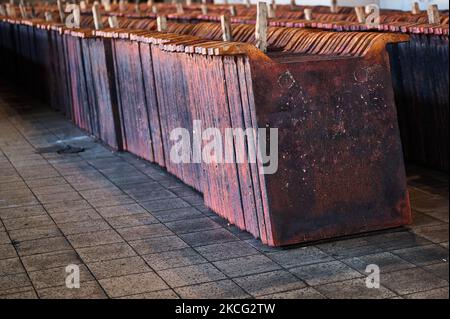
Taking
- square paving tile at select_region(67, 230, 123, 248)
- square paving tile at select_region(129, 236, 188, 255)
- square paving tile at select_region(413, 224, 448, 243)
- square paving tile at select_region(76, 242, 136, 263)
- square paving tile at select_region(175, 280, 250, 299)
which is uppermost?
square paving tile at select_region(67, 230, 123, 248)

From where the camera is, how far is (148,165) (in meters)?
10.6

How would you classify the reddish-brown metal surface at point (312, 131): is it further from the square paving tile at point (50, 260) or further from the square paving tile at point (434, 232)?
the square paving tile at point (50, 260)

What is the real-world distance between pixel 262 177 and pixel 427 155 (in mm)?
3460

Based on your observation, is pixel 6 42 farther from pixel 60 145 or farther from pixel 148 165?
pixel 148 165

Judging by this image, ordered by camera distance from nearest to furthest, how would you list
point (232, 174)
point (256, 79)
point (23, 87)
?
point (256, 79) < point (232, 174) < point (23, 87)

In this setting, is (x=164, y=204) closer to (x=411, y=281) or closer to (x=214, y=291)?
(x=214, y=291)

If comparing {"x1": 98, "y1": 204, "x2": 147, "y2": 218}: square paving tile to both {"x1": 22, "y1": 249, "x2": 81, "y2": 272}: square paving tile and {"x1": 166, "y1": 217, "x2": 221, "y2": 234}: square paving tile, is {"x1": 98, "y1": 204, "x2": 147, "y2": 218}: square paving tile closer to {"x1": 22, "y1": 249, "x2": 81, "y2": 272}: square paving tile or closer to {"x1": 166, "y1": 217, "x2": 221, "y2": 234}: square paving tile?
{"x1": 166, "y1": 217, "x2": 221, "y2": 234}: square paving tile

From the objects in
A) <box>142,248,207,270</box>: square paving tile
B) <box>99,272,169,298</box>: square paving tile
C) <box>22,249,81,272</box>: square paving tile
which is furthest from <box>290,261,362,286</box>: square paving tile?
<box>22,249,81,272</box>: square paving tile

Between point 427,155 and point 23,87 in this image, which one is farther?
point 23,87

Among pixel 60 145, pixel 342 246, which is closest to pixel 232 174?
pixel 342 246

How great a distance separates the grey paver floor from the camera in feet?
20.0

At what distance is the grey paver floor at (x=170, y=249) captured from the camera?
239 inches

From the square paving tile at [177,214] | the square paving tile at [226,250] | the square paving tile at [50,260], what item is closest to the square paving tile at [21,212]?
the square paving tile at [177,214]

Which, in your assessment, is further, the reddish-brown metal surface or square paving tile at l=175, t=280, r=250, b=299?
the reddish-brown metal surface
